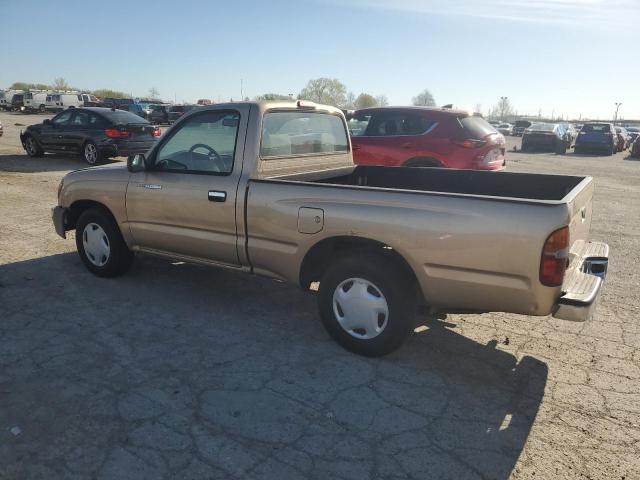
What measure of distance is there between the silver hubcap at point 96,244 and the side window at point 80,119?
9.69 meters

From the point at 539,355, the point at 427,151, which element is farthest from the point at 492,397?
the point at 427,151

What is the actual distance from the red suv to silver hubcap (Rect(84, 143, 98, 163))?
7.79 meters

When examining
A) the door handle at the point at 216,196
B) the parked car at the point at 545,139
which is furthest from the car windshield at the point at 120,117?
the parked car at the point at 545,139

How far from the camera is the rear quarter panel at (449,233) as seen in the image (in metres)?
2.87

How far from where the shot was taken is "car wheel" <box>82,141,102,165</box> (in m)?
13.0

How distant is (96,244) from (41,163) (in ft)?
34.9

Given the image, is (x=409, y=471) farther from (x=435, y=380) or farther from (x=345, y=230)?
(x=345, y=230)

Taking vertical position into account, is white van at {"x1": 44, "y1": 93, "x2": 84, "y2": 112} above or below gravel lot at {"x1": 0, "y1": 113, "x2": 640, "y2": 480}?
above

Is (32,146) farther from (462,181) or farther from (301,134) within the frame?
(462,181)

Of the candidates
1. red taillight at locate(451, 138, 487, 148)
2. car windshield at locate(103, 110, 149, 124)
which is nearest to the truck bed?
red taillight at locate(451, 138, 487, 148)

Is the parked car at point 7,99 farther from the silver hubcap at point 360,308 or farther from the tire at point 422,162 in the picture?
the silver hubcap at point 360,308

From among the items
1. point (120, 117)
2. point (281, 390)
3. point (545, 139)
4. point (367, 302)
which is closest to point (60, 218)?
point (281, 390)

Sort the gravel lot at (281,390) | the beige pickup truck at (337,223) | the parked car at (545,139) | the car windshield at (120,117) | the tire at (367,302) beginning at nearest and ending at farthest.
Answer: the gravel lot at (281,390), the beige pickup truck at (337,223), the tire at (367,302), the car windshield at (120,117), the parked car at (545,139)

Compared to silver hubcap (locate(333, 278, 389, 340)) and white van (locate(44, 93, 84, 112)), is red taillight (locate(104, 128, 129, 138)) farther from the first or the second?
white van (locate(44, 93, 84, 112))
